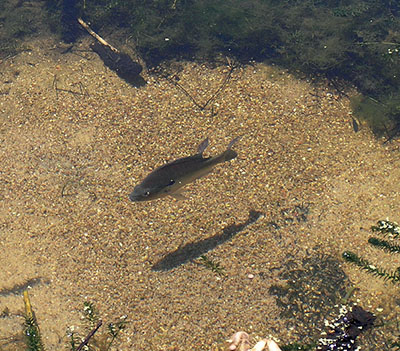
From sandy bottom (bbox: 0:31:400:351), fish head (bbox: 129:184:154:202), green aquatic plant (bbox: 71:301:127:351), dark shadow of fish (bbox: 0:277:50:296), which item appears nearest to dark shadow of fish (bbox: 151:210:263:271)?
sandy bottom (bbox: 0:31:400:351)

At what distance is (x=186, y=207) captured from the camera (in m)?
5.20

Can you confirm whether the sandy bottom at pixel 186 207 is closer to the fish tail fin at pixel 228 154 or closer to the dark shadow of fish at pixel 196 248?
the dark shadow of fish at pixel 196 248

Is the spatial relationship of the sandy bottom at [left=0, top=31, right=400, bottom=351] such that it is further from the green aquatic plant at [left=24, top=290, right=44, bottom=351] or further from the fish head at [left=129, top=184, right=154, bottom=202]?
the fish head at [left=129, top=184, right=154, bottom=202]

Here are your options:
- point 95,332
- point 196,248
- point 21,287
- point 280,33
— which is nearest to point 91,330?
point 95,332

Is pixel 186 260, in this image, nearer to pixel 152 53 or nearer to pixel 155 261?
pixel 155 261

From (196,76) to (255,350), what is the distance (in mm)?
4668

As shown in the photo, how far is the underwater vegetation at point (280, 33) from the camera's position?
6625 millimetres

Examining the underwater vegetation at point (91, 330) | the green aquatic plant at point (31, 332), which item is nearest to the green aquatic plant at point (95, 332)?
the underwater vegetation at point (91, 330)

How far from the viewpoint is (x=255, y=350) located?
3.65m

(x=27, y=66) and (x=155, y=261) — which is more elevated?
(x=27, y=66)

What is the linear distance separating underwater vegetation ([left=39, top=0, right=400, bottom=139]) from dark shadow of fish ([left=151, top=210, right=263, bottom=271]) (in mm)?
2880

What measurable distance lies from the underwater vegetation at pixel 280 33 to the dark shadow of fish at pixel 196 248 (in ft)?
9.45

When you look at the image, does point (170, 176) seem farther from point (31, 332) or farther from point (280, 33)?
point (280, 33)

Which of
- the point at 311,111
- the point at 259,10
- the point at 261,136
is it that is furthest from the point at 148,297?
the point at 259,10
